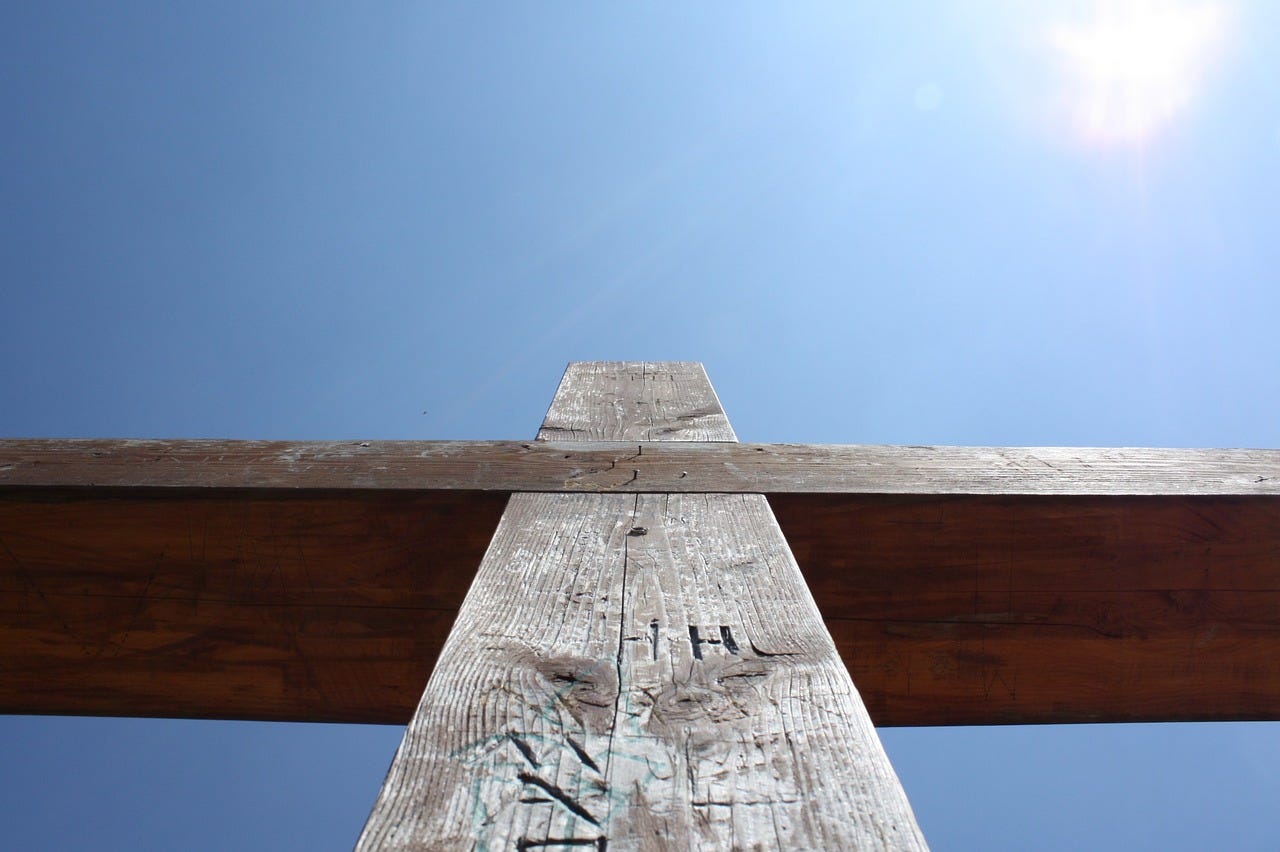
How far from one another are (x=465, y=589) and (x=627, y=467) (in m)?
0.31

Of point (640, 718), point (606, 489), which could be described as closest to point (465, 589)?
point (606, 489)

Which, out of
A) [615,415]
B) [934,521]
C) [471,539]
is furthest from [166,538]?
[934,521]

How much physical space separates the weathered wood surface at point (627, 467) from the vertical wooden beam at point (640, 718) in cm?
27

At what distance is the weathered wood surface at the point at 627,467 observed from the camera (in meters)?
1.26

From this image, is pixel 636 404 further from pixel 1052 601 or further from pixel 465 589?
pixel 1052 601

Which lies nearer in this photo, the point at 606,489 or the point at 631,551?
the point at 631,551

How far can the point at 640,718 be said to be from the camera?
0.63 meters

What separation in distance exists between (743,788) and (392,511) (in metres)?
0.83

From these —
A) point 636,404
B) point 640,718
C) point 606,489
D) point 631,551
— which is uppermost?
point 636,404

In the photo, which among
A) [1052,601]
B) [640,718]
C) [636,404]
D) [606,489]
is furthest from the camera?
[636,404]

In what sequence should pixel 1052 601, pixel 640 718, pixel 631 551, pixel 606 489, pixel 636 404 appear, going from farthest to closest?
pixel 636 404 < pixel 1052 601 < pixel 606 489 < pixel 631 551 < pixel 640 718

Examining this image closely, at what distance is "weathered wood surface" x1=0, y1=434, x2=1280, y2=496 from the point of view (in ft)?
4.13

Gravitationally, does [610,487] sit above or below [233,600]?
above

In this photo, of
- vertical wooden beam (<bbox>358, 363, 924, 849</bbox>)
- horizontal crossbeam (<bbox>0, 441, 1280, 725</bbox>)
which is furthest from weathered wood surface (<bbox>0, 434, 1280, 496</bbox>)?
vertical wooden beam (<bbox>358, 363, 924, 849</bbox>)
